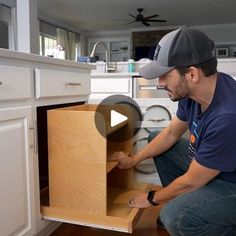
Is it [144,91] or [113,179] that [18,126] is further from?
[144,91]

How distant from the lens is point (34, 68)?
42.1 inches

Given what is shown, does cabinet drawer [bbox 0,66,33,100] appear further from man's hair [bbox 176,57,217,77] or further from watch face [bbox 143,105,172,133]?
watch face [bbox 143,105,172,133]

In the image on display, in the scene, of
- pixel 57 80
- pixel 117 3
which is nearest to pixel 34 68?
pixel 57 80

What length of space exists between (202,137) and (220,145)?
99mm

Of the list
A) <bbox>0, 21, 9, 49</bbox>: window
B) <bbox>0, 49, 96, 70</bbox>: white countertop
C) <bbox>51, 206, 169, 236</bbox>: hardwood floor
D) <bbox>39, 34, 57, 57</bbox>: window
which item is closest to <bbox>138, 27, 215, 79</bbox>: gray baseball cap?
<bbox>0, 49, 96, 70</bbox>: white countertop

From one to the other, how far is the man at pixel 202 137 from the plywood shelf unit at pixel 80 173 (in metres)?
0.23

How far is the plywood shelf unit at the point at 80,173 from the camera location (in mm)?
1061

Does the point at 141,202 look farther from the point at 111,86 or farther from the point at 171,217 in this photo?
the point at 111,86

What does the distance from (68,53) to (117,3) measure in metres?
2.87

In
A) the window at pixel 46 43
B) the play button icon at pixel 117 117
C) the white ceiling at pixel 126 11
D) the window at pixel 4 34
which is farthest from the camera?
the window at pixel 46 43

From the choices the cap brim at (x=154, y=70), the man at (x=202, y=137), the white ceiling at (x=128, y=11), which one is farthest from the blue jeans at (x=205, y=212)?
the white ceiling at (x=128, y=11)

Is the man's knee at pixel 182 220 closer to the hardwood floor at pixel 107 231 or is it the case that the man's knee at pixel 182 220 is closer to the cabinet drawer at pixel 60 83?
the hardwood floor at pixel 107 231

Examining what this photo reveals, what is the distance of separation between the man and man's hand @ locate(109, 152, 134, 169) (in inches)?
12.6

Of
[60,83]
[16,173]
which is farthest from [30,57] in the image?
[16,173]
